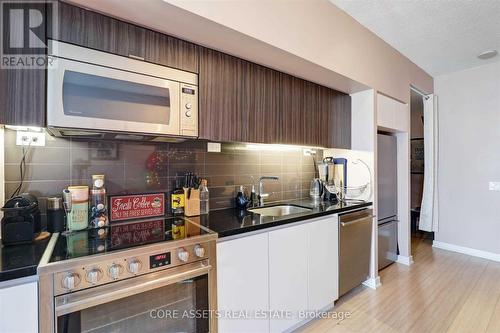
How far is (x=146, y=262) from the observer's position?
115 centimetres

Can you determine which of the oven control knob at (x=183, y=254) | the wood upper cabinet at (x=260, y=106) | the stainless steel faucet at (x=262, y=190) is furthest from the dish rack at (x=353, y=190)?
the oven control knob at (x=183, y=254)

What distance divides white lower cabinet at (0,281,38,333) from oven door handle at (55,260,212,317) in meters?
0.08

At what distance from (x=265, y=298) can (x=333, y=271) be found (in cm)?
78

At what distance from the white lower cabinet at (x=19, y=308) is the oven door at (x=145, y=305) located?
0.26ft

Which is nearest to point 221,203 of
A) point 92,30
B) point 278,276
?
point 278,276

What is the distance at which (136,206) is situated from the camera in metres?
1.67

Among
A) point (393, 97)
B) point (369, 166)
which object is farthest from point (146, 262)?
point (393, 97)

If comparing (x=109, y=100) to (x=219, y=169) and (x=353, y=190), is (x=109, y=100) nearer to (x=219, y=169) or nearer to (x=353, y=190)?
(x=219, y=169)

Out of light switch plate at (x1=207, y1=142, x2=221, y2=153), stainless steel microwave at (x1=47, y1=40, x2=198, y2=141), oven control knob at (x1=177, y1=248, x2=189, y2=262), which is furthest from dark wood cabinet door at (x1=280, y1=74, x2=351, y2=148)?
oven control knob at (x1=177, y1=248, x2=189, y2=262)

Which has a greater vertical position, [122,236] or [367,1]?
[367,1]

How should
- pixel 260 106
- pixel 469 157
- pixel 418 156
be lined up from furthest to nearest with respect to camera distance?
pixel 418 156 → pixel 469 157 → pixel 260 106

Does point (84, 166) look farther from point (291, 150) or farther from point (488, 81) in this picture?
point (488, 81)

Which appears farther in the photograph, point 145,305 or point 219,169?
point 219,169

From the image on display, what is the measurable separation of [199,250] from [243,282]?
16.7 inches
